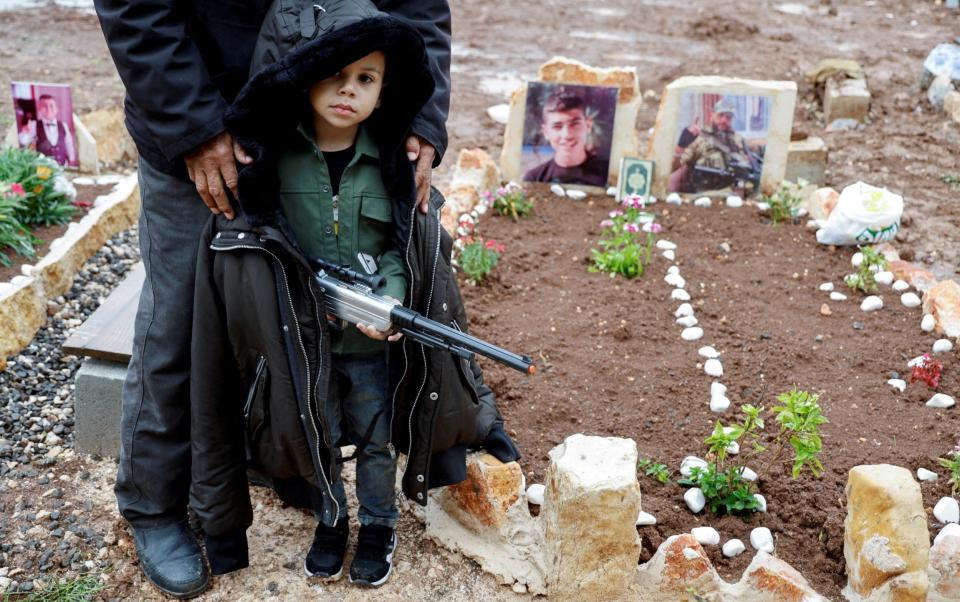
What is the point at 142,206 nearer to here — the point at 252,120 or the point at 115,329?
the point at 252,120

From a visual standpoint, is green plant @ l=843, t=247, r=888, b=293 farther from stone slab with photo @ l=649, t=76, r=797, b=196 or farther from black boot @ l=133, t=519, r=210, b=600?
black boot @ l=133, t=519, r=210, b=600

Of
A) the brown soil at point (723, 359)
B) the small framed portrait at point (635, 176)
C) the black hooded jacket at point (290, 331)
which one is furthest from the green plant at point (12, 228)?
the small framed portrait at point (635, 176)

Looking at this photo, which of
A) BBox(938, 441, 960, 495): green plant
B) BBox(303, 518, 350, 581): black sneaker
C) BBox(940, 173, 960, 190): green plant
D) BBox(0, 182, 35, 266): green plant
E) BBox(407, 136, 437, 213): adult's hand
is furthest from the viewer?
BBox(940, 173, 960, 190): green plant

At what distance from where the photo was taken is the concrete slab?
3598 millimetres

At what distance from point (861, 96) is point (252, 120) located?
6.28 metres

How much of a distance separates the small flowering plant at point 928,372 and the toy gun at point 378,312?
6.88 feet

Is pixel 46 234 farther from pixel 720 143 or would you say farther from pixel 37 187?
pixel 720 143

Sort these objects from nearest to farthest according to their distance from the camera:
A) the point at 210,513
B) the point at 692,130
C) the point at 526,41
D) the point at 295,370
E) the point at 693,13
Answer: the point at 295,370, the point at 210,513, the point at 692,130, the point at 526,41, the point at 693,13

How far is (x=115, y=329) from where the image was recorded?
3707mm

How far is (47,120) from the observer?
5648 mm

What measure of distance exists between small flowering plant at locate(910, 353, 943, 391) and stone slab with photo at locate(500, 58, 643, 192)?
237cm

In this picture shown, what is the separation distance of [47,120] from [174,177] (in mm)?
3444

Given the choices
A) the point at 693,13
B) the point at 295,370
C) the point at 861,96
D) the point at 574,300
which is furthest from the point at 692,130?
the point at 693,13

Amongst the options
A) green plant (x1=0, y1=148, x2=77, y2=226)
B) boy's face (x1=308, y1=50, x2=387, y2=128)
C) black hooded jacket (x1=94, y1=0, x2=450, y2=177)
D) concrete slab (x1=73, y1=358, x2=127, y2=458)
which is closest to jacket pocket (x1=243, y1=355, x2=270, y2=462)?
black hooded jacket (x1=94, y1=0, x2=450, y2=177)
